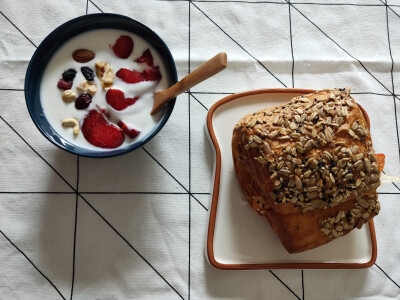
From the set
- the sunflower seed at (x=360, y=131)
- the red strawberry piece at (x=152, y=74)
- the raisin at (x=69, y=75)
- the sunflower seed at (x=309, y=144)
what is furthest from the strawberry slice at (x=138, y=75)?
the sunflower seed at (x=360, y=131)

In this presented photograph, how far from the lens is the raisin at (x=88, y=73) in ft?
3.31

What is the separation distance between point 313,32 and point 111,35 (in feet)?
2.05

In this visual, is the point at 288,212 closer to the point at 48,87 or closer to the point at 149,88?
the point at 149,88

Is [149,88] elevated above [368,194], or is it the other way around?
[149,88]

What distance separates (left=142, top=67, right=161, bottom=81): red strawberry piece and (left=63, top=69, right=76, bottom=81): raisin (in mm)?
179

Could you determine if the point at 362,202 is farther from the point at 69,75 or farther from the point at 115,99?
the point at 69,75

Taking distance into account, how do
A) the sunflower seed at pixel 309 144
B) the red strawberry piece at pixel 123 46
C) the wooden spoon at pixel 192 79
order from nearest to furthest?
the wooden spoon at pixel 192 79 → the sunflower seed at pixel 309 144 → the red strawberry piece at pixel 123 46

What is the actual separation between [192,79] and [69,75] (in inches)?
13.2

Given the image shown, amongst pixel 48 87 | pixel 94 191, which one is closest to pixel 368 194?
pixel 94 191

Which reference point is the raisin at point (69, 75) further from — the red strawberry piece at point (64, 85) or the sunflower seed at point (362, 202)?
the sunflower seed at point (362, 202)

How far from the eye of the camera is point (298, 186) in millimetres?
938

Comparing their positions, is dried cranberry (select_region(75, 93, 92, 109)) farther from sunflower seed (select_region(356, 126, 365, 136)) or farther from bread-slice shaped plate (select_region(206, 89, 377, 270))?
sunflower seed (select_region(356, 126, 365, 136))

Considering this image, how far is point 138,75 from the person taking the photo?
1031 millimetres

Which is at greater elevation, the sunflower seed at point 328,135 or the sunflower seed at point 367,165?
the sunflower seed at point 328,135
